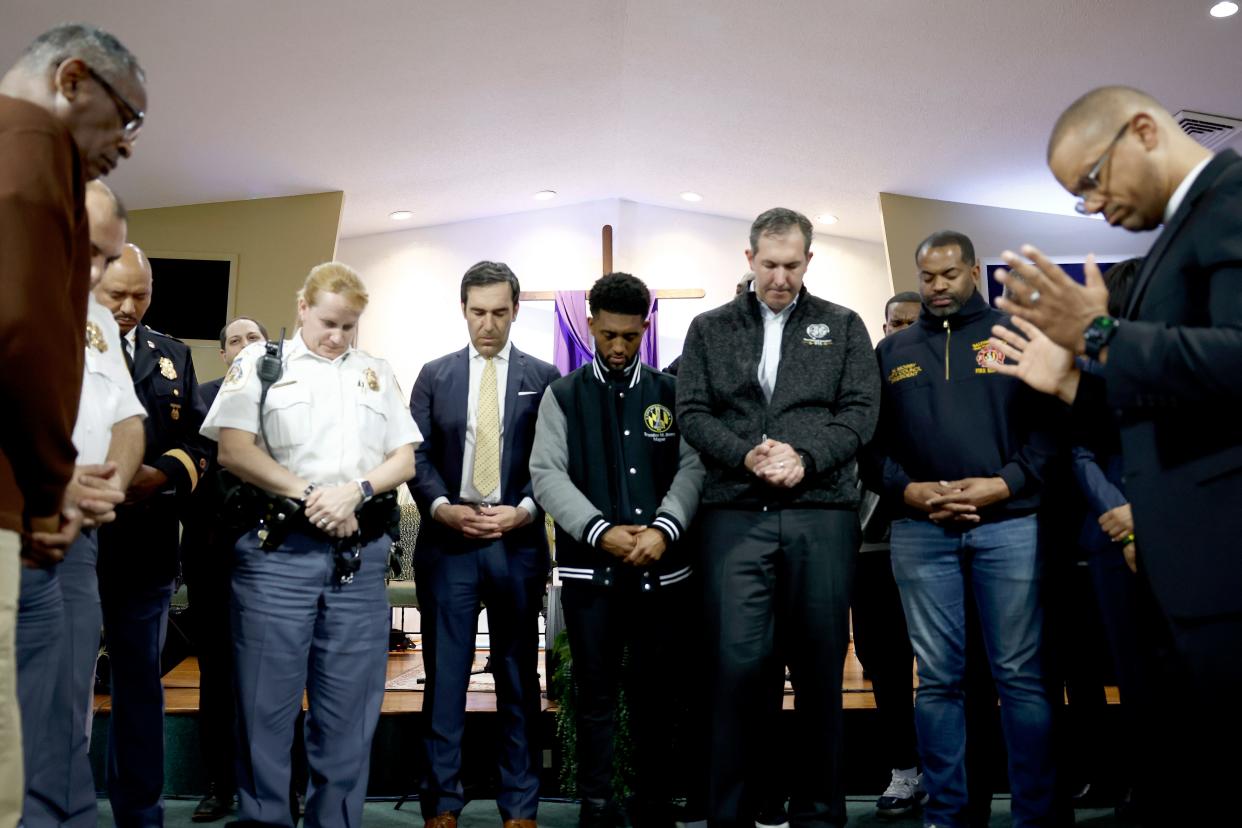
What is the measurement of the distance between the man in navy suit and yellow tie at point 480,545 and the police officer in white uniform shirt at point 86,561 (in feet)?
3.11

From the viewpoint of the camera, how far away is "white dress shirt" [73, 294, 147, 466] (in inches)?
76.0

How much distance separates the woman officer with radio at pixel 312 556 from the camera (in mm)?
2377

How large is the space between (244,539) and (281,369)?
1.49 ft

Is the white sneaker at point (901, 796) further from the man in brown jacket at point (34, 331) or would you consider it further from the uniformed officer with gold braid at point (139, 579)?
the man in brown jacket at point (34, 331)

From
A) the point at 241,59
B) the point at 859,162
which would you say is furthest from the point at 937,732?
the point at 859,162

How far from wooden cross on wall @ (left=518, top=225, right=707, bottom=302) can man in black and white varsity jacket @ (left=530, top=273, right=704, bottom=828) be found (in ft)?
16.2

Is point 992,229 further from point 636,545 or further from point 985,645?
point 636,545

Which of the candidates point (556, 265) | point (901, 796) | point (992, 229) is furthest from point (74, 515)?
point (556, 265)

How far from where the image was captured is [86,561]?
208cm

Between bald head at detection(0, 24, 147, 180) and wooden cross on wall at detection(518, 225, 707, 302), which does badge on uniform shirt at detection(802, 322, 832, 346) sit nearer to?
bald head at detection(0, 24, 147, 180)

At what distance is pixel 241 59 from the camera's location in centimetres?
496

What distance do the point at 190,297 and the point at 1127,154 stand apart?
6.43 m

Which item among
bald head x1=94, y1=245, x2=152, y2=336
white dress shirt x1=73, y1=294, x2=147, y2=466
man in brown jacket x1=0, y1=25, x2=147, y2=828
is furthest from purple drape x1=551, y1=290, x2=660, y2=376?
man in brown jacket x1=0, y1=25, x2=147, y2=828

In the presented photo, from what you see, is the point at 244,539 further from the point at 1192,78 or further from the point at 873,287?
the point at 873,287
